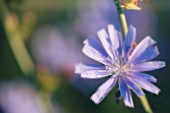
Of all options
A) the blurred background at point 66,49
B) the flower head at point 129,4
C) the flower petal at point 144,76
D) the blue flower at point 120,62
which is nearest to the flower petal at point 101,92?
the blue flower at point 120,62

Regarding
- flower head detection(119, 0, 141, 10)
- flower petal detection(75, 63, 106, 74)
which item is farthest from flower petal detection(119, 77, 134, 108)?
flower head detection(119, 0, 141, 10)

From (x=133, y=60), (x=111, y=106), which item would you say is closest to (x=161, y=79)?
(x=111, y=106)

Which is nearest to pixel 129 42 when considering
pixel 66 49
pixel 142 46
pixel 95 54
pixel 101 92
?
pixel 142 46

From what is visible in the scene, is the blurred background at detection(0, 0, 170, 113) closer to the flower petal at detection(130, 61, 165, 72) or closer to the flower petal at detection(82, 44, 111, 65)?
the flower petal at detection(82, 44, 111, 65)

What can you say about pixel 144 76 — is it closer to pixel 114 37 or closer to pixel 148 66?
pixel 148 66

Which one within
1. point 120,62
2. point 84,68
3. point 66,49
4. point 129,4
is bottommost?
point 66,49
